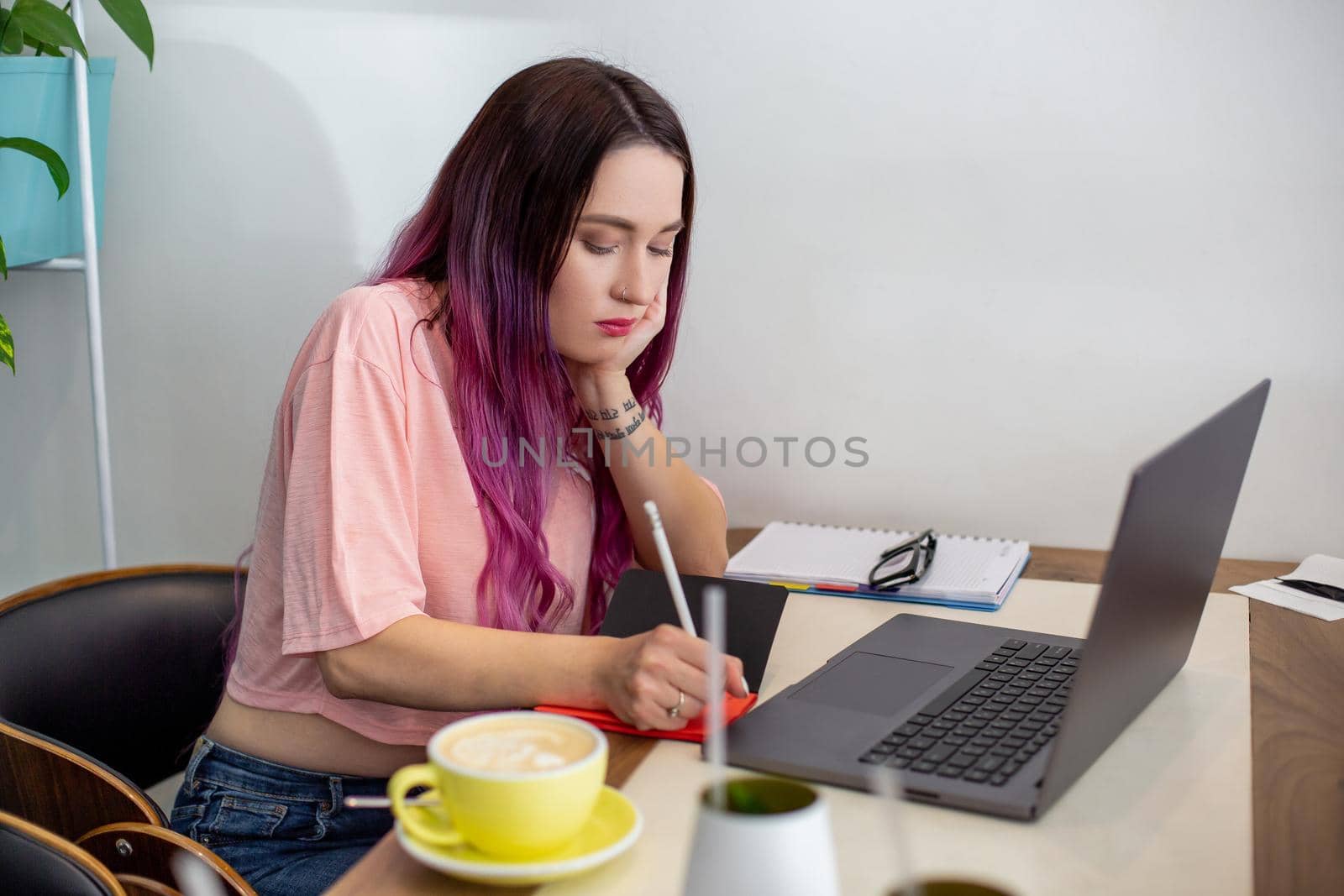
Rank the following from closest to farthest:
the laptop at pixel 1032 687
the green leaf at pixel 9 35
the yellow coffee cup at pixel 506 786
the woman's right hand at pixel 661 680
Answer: the yellow coffee cup at pixel 506 786 < the laptop at pixel 1032 687 < the woman's right hand at pixel 661 680 < the green leaf at pixel 9 35

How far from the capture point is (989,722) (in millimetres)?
903

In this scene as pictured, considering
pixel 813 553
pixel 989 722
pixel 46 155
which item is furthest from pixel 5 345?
pixel 989 722

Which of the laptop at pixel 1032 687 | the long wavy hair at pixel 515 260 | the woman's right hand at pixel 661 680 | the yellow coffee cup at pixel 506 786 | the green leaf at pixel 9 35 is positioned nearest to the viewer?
the yellow coffee cup at pixel 506 786

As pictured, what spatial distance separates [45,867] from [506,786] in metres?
0.37

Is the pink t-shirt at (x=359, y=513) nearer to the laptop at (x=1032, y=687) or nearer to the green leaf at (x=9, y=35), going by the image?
the laptop at (x=1032, y=687)

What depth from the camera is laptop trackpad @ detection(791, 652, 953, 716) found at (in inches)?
37.6

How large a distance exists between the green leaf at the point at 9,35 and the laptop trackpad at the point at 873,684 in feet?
4.26

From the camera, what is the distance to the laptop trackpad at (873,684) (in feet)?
3.14

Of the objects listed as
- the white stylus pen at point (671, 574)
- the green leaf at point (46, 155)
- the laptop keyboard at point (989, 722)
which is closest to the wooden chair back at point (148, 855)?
the white stylus pen at point (671, 574)

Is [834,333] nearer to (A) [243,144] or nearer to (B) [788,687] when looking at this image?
(B) [788,687]

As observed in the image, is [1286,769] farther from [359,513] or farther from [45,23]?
[45,23]

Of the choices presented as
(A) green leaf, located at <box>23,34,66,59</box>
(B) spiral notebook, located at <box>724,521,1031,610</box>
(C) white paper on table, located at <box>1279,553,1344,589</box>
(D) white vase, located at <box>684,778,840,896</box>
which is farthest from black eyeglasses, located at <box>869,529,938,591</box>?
(A) green leaf, located at <box>23,34,66,59</box>

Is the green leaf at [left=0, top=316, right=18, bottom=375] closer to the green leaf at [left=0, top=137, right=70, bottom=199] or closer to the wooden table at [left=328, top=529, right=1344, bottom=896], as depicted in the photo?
the green leaf at [left=0, top=137, right=70, bottom=199]

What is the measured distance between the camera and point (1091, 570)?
148 cm
